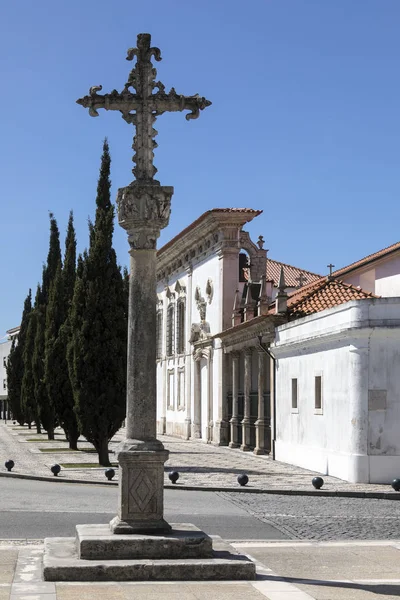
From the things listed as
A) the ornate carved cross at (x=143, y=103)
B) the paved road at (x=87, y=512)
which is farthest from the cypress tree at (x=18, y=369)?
the ornate carved cross at (x=143, y=103)

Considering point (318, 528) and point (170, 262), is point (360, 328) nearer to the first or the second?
point (318, 528)

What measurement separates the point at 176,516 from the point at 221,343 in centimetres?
2322

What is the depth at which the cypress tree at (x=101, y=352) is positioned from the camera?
27.7 meters

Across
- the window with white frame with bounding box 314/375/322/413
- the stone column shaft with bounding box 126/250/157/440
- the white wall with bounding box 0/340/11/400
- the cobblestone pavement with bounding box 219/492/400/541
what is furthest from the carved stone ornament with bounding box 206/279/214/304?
the white wall with bounding box 0/340/11/400

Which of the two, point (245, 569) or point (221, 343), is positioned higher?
point (221, 343)

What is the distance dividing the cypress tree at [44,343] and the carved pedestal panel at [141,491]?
2979cm

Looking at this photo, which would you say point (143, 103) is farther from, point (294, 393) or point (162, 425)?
point (162, 425)

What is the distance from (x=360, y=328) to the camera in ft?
71.8

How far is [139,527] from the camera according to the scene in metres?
10.2

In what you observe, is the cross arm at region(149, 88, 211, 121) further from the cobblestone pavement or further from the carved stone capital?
the cobblestone pavement

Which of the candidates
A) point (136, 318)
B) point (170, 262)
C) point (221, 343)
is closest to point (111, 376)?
point (221, 343)

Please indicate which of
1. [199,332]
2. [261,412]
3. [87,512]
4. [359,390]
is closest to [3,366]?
[199,332]

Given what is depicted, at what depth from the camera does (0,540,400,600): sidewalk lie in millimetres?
8742

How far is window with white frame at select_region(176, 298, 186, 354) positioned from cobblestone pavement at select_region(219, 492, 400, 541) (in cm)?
2743
